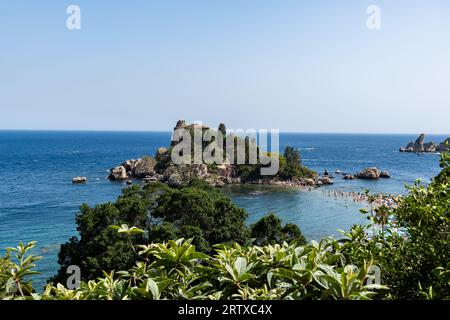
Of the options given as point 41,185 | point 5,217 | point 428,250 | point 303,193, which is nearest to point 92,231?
point 428,250

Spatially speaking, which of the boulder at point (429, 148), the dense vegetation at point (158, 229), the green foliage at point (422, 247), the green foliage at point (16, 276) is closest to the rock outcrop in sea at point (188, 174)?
the dense vegetation at point (158, 229)

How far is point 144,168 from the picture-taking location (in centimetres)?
8244

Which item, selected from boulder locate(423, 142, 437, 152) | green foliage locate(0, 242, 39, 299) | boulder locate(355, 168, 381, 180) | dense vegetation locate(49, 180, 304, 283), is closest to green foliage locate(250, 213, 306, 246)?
dense vegetation locate(49, 180, 304, 283)

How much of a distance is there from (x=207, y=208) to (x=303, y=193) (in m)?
40.1

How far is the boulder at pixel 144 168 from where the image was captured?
81.7 meters

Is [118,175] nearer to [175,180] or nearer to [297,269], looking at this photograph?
[175,180]

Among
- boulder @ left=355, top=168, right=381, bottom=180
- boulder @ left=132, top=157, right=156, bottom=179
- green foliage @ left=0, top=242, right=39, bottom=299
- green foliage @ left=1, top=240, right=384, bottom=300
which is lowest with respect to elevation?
boulder @ left=355, top=168, right=381, bottom=180

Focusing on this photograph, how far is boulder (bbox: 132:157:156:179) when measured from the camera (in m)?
81.7

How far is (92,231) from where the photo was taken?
76.7 feet

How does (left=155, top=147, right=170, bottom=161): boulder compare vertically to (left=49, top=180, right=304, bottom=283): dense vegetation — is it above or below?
above

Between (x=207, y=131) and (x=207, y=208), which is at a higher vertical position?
(x=207, y=131)

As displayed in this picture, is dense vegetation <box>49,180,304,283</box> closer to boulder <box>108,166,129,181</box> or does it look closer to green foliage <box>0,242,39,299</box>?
green foliage <box>0,242,39,299</box>

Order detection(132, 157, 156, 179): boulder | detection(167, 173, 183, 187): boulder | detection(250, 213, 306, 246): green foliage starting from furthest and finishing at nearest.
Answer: detection(132, 157, 156, 179): boulder
detection(167, 173, 183, 187): boulder
detection(250, 213, 306, 246): green foliage
